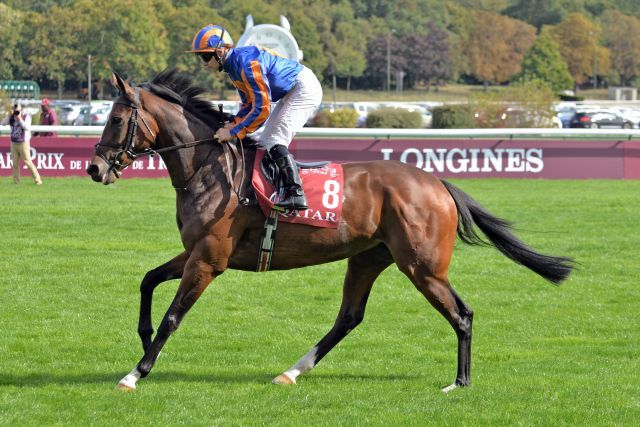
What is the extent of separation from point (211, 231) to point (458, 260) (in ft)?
20.2

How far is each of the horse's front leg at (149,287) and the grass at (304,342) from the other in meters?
0.29

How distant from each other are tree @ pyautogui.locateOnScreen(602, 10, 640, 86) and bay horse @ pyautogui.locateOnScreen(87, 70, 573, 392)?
8865 centimetres

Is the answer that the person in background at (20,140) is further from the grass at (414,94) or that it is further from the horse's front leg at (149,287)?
the grass at (414,94)

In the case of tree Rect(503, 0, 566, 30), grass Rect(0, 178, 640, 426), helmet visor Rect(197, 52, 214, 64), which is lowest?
grass Rect(0, 178, 640, 426)

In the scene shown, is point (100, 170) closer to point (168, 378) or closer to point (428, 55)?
point (168, 378)

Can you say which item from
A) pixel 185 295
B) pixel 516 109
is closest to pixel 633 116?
pixel 516 109

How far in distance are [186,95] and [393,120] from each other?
3236cm

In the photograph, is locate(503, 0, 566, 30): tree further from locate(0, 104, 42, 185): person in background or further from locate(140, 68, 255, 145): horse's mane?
locate(140, 68, 255, 145): horse's mane

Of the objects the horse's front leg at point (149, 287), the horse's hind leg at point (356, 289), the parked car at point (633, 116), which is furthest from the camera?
the parked car at point (633, 116)

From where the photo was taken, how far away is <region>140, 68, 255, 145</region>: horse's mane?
7285 millimetres

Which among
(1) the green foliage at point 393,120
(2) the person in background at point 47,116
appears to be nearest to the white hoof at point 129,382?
(2) the person in background at point 47,116

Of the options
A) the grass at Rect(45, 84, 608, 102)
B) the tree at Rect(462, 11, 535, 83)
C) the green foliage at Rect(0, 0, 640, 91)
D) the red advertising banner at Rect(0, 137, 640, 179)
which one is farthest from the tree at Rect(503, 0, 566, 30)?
the red advertising banner at Rect(0, 137, 640, 179)

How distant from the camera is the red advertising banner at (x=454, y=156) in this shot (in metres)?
21.6

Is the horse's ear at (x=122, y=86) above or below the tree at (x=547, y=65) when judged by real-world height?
above
